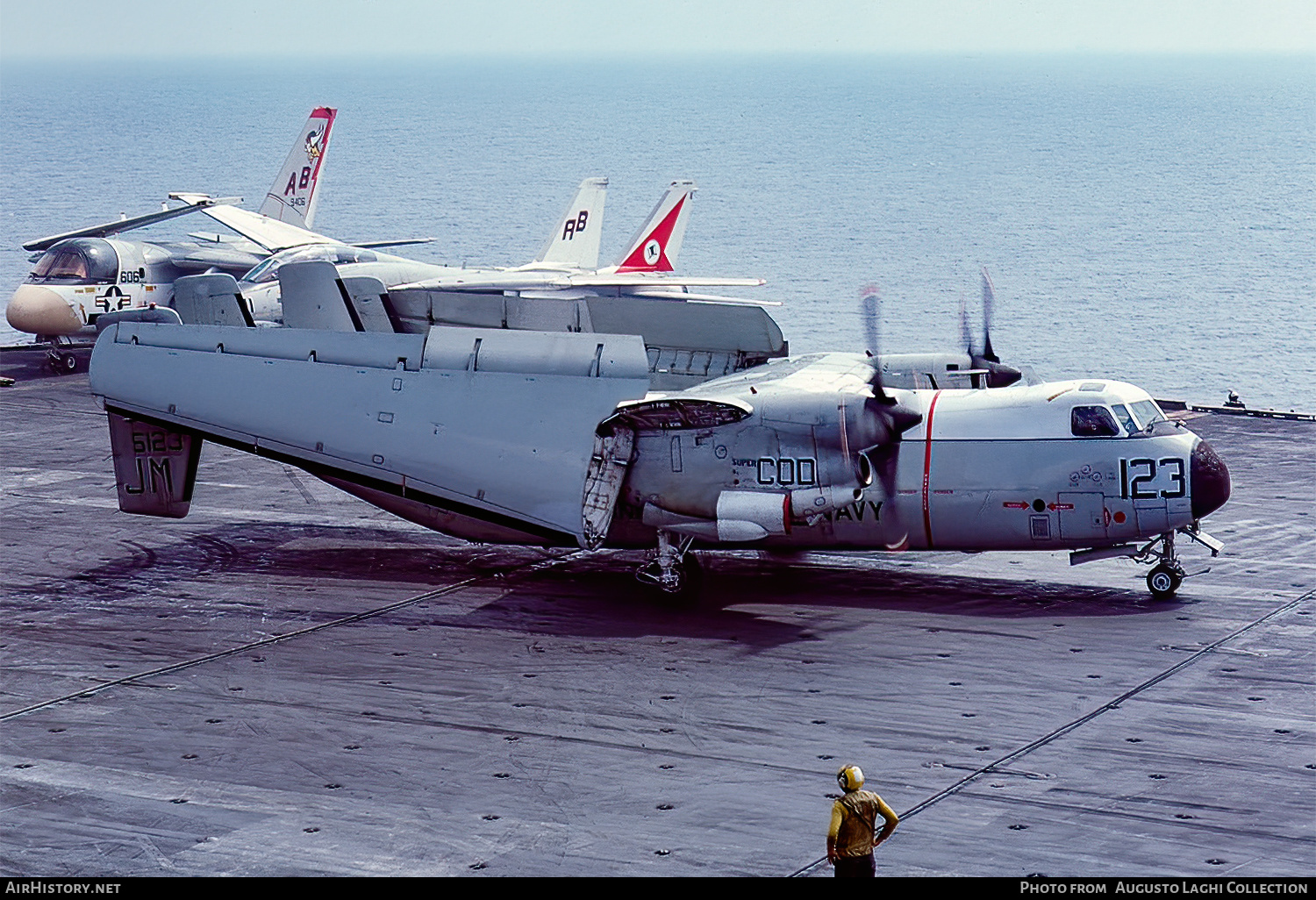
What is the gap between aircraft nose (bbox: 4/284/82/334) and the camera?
5541 cm

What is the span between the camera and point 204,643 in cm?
2852

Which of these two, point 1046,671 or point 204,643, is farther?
point 204,643

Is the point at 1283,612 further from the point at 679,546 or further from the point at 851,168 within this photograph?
the point at 851,168

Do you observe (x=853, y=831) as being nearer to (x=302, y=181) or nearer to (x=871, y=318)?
(x=871, y=318)

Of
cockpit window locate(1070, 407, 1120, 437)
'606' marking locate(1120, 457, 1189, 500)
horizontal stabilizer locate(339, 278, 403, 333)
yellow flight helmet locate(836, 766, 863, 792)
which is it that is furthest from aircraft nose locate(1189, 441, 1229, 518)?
horizontal stabilizer locate(339, 278, 403, 333)

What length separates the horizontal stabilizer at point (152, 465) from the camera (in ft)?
111

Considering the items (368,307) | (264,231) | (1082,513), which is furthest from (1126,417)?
(264,231)

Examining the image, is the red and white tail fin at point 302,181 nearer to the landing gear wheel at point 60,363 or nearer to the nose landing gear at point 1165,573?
the landing gear wheel at point 60,363

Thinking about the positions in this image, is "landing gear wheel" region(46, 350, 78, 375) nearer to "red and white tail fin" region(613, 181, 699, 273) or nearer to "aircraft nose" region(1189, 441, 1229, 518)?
"red and white tail fin" region(613, 181, 699, 273)

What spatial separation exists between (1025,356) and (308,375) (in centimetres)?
5937

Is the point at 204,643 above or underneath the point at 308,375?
underneath

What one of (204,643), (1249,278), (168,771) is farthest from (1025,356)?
(168,771)

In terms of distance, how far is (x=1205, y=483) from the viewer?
1161 inches
